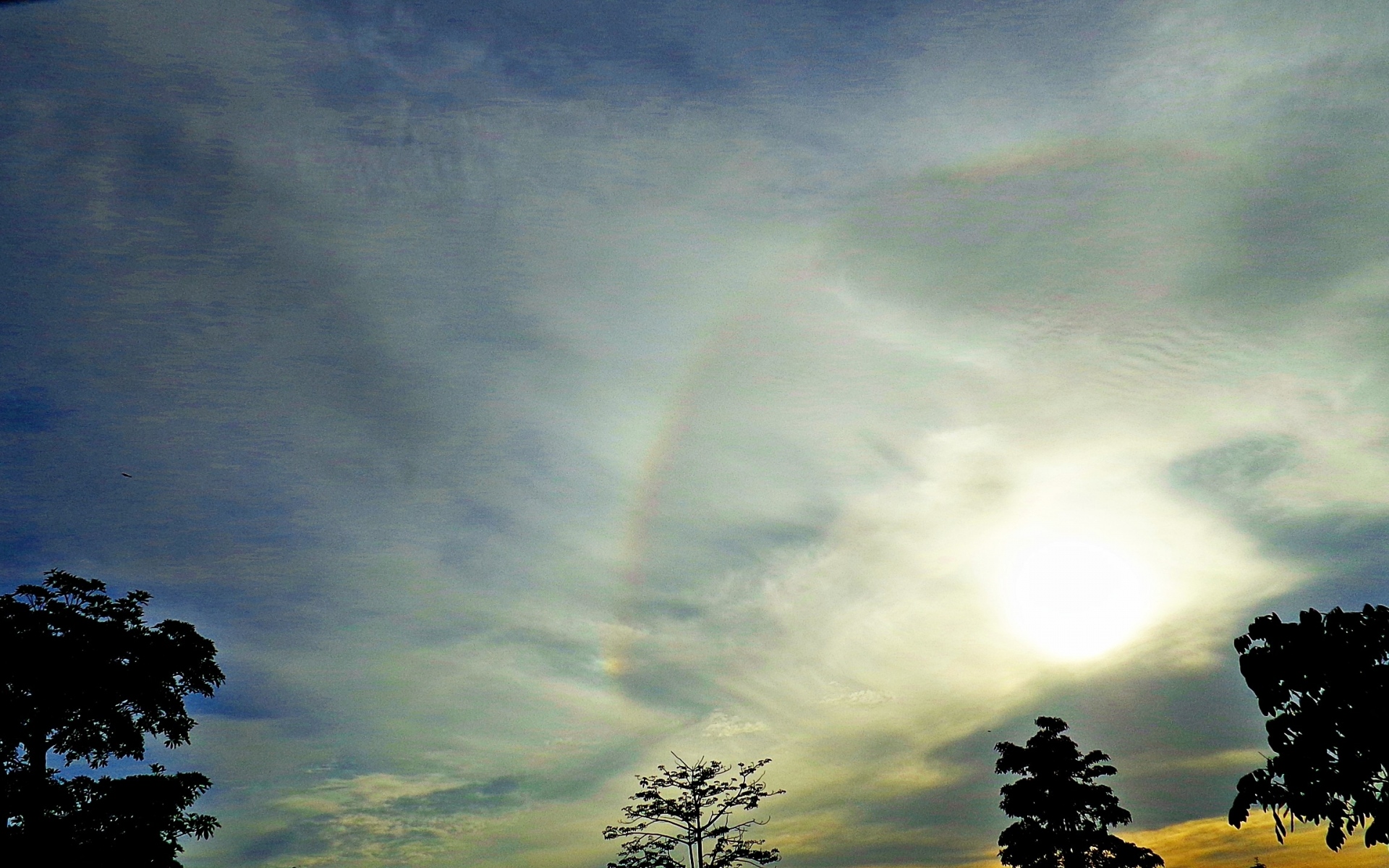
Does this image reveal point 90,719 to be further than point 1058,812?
No

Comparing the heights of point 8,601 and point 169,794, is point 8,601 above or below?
above

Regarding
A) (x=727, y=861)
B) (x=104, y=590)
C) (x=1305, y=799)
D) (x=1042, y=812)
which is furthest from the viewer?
(x=727, y=861)

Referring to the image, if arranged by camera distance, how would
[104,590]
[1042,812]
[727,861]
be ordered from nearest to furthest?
[104,590] < [1042,812] < [727,861]

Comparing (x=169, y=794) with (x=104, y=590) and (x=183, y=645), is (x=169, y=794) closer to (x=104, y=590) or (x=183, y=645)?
(x=183, y=645)

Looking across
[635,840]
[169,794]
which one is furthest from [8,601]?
[635,840]

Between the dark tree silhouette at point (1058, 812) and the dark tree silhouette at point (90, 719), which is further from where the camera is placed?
the dark tree silhouette at point (1058, 812)

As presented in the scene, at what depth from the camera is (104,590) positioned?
31.0 m

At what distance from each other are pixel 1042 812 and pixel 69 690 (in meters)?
54.9

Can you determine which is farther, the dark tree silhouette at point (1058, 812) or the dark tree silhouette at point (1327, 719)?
the dark tree silhouette at point (1058, 812)

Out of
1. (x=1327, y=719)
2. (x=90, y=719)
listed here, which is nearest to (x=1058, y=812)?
(x=1327, y=719)

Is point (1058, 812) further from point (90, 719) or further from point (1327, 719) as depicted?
point (90, 719)

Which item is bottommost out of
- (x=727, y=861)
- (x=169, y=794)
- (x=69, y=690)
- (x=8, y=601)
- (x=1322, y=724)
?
(x=727, y=861)

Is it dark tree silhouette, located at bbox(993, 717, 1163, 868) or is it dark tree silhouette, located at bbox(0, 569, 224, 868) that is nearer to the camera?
dark tree silhouette, located at bbox(0, 569, 224, 868)

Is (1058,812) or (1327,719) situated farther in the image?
(1058,812)
